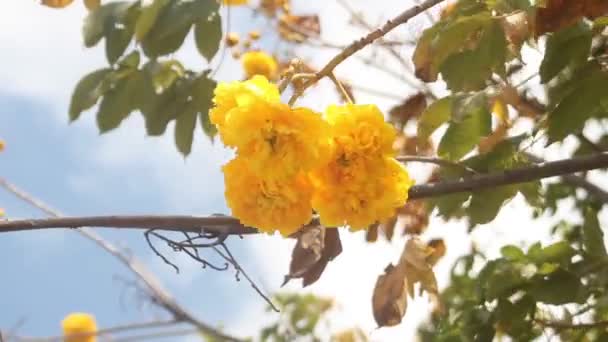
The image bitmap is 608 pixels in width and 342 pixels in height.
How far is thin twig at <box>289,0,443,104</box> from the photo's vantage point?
87 cm

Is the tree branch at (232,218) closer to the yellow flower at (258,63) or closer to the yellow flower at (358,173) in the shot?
the yellow flower at (358,173)

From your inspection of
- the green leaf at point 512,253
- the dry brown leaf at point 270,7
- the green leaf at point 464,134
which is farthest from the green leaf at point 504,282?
the dry brown leaf at point 270,7

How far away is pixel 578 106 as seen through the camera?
0.96 meters

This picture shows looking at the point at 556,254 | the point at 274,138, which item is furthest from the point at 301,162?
the point at 556,254

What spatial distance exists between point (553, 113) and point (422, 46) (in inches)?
7.2

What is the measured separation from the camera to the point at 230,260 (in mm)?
1045

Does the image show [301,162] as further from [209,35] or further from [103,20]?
[103,20]

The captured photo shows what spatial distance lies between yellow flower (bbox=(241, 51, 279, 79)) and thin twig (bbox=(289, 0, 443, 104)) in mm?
1241

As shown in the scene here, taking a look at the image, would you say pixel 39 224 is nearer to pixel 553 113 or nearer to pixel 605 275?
pixel 553 113

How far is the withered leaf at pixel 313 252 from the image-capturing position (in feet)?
3.78

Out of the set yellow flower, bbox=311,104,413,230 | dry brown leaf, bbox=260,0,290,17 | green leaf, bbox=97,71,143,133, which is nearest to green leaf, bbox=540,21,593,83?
yellow flower, bbox=311,104,413,230

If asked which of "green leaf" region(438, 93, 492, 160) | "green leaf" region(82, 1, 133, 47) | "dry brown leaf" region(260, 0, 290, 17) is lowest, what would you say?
"green leaf" region(438, 93, 492, 160)

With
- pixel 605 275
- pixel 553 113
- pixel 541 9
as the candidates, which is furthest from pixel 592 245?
pixel 541 9

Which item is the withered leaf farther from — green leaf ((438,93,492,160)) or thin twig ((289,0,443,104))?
thin twig ((289,0,443,104))
